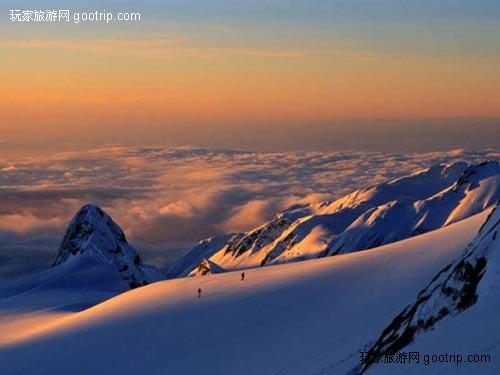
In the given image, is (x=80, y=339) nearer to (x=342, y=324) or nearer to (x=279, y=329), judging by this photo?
(x=279, y=329)

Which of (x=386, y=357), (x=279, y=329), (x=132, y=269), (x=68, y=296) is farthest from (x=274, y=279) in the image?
(x=132, y=269)

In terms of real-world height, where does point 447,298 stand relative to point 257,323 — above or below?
above

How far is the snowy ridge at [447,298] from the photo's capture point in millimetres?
33344

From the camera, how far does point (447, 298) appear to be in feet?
112

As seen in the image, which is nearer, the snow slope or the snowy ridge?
the snowy ridge

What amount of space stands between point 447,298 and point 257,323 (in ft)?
68.7

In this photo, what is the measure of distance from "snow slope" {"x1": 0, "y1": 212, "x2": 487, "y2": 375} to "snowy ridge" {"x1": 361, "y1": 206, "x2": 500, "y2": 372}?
104 inches

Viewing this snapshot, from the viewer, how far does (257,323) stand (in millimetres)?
53406

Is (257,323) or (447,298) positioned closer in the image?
(447,298)

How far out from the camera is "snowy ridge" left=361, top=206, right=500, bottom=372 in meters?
33.3

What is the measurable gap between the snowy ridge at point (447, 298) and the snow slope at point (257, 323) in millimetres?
2629

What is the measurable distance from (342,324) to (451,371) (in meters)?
21.1

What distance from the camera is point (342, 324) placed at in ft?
154

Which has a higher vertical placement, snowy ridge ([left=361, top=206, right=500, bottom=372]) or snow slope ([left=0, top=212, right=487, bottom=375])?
snowy ridge ([left=361, top=206, right=500, bottom=372])
